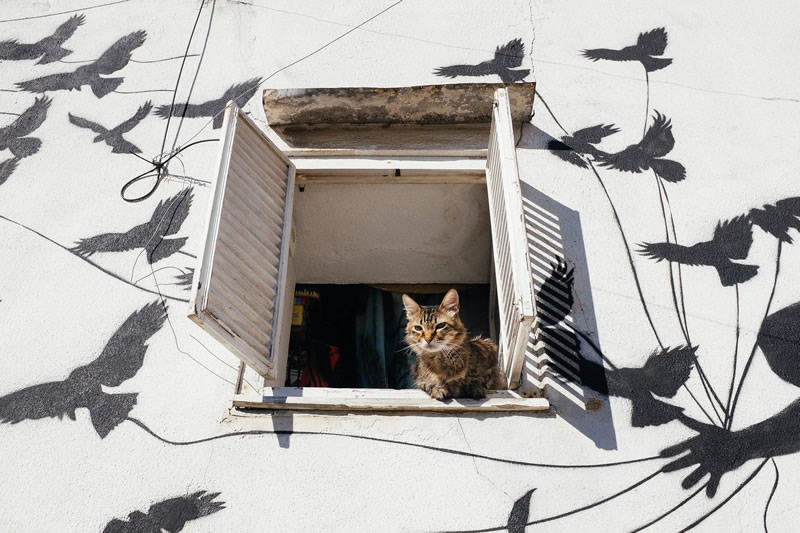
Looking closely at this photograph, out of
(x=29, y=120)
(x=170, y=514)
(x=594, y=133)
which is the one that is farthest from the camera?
(x=29, y=120)

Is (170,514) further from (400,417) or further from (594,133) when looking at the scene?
(594,133)

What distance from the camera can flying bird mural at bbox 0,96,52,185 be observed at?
236 inches

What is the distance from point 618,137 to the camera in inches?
213

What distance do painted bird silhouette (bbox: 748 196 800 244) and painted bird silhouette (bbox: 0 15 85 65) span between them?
23.8 ft

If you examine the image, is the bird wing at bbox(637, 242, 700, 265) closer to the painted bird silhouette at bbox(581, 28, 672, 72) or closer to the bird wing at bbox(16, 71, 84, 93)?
the painted bird silhouette at bbox(581, 28, 672, 72)

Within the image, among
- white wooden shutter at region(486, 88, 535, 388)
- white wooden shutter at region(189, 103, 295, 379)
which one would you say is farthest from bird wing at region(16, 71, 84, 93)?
white wooden shutter at region(486, 88, 535, 388)

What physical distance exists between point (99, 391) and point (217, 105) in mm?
3096

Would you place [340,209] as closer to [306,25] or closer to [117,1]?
[306,25]

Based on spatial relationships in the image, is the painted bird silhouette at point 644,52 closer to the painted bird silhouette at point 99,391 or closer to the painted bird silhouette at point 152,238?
the painted bird silhouette at point 152,238

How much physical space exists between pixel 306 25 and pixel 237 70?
0.95 meters

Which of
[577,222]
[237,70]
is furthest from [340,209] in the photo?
[577,222]

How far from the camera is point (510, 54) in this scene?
6.21 metres

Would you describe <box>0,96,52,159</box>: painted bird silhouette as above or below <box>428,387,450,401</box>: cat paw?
above

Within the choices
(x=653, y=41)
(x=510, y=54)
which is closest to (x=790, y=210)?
(x=653, y=41)
